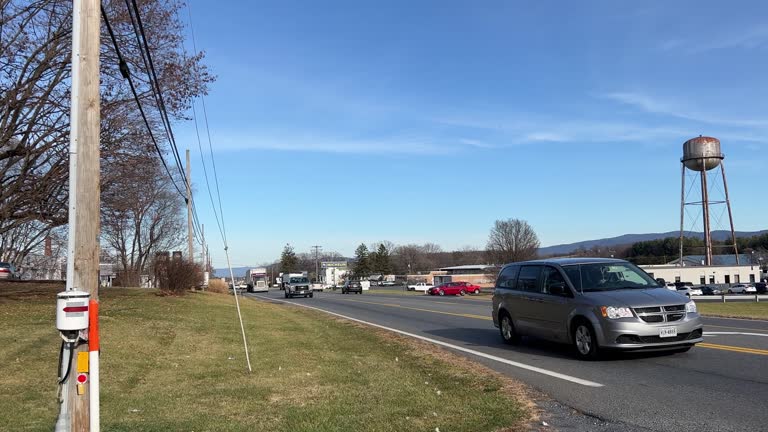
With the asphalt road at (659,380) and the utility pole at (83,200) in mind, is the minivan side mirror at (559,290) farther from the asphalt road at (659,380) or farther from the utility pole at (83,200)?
the utility pole at (83,200)

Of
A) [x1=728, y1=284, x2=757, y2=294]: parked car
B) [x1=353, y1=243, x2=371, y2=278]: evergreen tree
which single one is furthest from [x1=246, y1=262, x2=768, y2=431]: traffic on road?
[x1=353, y1=243, x2=371, y2=278]: evergreen tree

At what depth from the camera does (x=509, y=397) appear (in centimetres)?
762

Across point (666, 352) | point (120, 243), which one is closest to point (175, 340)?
point (666, 352)

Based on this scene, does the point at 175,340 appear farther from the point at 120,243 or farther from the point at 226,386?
the point at 120,243

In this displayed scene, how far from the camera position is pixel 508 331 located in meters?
13.2

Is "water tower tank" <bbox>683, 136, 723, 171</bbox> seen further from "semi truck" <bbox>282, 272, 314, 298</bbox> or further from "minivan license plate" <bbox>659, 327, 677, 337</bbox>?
"minivan license plate" <bbox>659, 327, 677, 337</bbox>

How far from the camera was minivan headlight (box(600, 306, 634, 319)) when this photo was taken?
9758 mm

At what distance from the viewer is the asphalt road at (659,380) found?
6344mm

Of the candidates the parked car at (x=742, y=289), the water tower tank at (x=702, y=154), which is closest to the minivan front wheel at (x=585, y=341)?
the parked car at (x=742, y=289)

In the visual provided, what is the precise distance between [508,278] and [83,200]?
9.64 meters

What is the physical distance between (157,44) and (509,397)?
659 inches

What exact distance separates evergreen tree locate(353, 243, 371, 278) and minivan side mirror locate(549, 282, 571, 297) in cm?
14167

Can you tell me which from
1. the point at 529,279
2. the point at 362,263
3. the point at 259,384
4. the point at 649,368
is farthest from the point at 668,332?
the point at 362,263

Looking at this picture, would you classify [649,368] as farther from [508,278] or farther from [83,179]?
[83,179]
